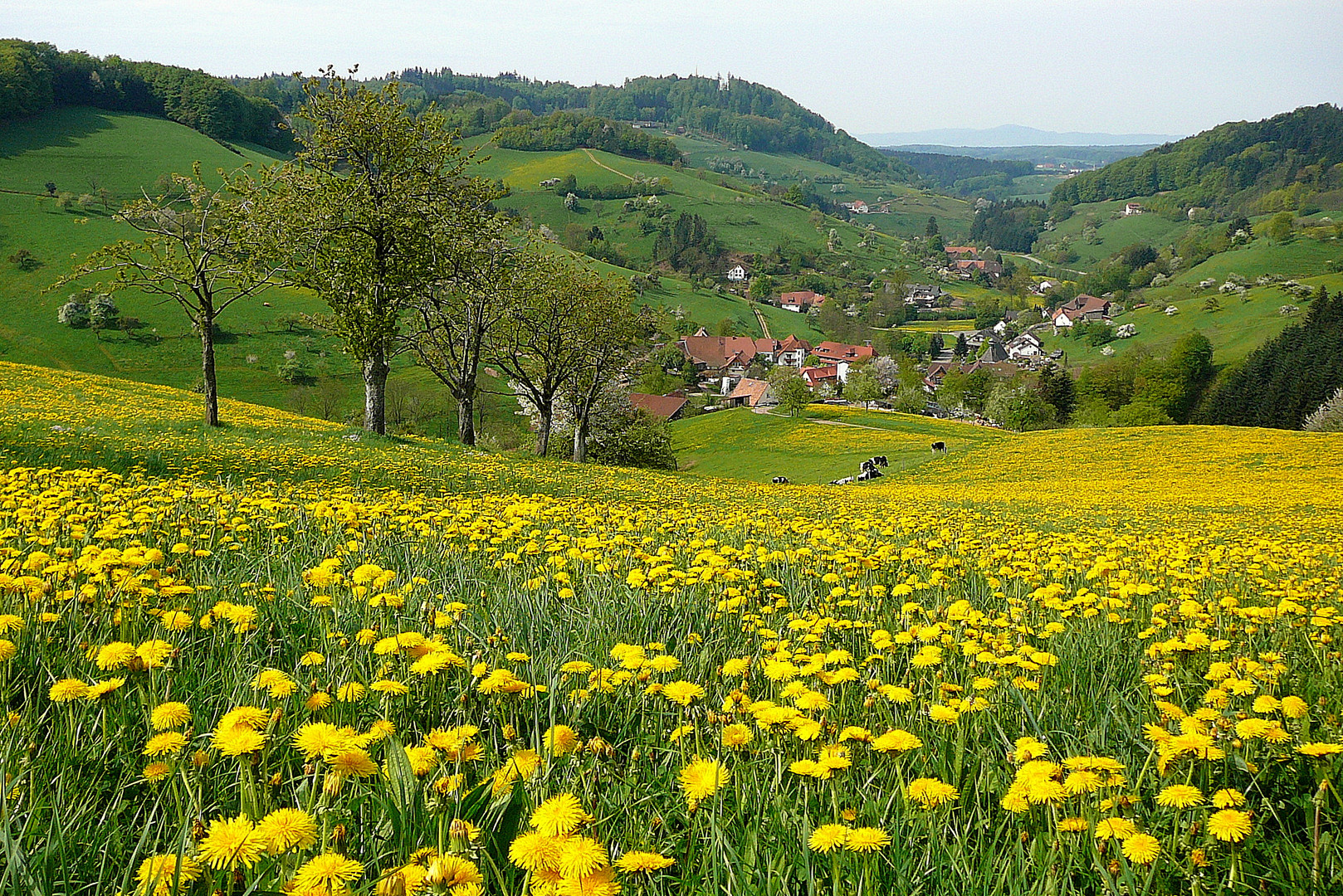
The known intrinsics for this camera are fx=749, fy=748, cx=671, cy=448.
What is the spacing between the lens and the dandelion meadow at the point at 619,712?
5.82 ft

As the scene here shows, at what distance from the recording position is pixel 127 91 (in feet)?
412

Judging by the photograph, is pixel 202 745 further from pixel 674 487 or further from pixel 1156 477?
pixel 1156 477

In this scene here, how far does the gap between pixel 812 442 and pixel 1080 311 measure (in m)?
143

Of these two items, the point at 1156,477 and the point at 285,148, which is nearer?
the point at 1156,477

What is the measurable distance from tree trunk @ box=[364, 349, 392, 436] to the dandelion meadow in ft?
57.6

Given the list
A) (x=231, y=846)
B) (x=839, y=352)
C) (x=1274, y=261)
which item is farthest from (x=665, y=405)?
(x=1274, y=261)

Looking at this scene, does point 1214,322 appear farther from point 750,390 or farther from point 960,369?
point 750,390

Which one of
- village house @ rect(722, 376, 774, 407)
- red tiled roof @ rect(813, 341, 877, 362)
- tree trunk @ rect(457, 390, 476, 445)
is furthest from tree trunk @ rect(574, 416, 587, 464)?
red tiled roof @ rect(813, 341, 877, 362)

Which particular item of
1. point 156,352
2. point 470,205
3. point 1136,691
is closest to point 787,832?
point 1136,691

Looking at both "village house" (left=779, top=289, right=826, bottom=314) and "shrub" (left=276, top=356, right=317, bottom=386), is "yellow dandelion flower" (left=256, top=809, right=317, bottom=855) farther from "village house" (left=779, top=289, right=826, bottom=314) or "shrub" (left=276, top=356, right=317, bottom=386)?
"village house" (left=779, top=289, right=826, bottom=314)

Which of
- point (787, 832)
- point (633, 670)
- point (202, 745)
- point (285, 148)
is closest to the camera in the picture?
point (787, 832)

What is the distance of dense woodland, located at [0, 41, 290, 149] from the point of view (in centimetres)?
10912

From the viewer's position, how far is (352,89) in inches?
970

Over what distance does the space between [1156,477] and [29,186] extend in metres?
122
